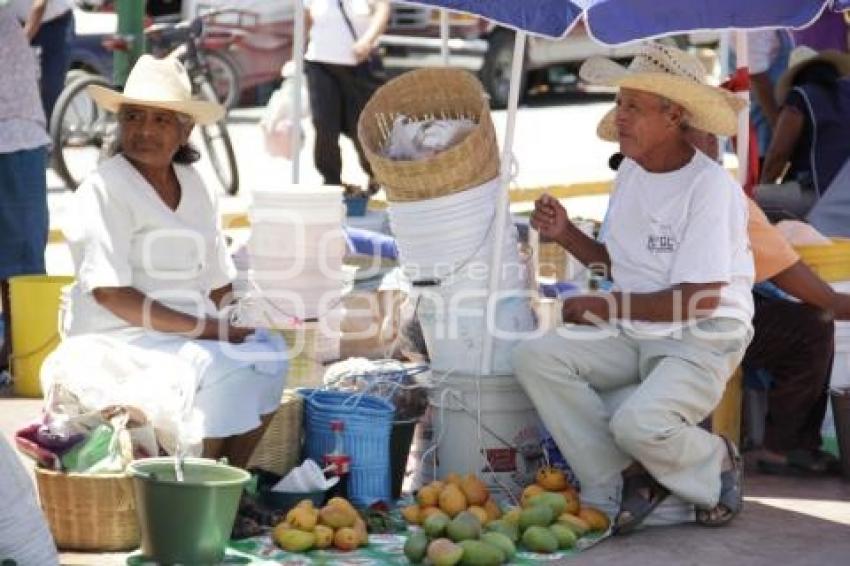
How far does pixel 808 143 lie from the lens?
9.20 m

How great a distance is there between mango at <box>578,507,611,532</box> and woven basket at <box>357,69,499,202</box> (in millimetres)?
1161

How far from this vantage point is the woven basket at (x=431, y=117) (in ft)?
21.3

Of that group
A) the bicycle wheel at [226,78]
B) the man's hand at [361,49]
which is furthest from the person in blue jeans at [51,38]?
the bicycle wheel at [226,78]

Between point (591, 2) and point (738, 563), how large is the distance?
177cm

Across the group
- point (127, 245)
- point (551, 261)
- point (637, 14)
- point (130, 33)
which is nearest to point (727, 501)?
point (637, 14)

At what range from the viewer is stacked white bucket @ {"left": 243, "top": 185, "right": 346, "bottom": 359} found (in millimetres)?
7988

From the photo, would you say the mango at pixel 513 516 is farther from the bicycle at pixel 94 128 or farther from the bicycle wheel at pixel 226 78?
the bicycle wheel at pixel 226 78

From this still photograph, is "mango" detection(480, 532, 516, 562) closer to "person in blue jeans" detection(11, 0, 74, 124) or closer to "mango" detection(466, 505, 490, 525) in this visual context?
"mango" detection(466, 505, 490, 525)

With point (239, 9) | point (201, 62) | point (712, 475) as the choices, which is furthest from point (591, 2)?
point (239, 9)

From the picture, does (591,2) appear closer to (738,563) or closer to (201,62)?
(738,563)

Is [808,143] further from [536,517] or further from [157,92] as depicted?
[157,92]

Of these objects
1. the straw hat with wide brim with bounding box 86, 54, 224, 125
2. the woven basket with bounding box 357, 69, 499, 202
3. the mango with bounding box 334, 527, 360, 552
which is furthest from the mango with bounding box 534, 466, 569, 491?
the straw hat with wide brim with bounding box 86, 54, 224, 125

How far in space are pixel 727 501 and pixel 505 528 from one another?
784 millimetres

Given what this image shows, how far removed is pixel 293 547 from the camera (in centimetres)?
586
